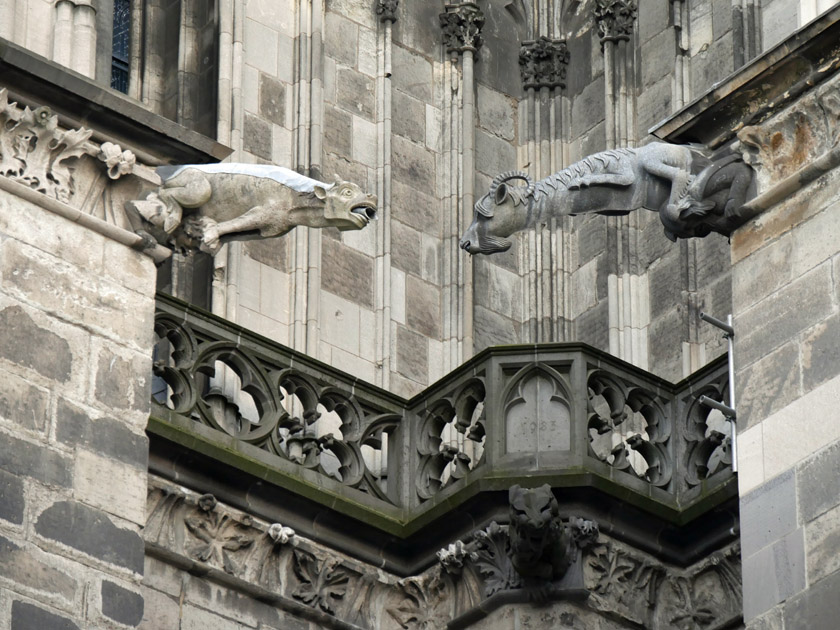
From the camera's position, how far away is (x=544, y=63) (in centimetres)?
2292

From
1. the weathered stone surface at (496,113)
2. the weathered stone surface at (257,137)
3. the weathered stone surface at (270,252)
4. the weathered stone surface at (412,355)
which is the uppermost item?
the weathered stone surface at (496,113)

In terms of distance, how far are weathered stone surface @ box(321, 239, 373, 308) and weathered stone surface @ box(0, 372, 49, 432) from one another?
5.98 meters

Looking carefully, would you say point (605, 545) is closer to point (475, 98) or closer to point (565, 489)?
point (565, 489)

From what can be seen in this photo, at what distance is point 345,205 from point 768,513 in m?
2.68

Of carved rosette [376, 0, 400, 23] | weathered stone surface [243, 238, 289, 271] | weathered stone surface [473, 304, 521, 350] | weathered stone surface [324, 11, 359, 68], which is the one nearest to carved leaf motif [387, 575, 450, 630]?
weathered stone surface [243, 238, 289, 271]

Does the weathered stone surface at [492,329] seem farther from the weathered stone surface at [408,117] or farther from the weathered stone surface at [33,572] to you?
the weathered stone surface at [33,572]

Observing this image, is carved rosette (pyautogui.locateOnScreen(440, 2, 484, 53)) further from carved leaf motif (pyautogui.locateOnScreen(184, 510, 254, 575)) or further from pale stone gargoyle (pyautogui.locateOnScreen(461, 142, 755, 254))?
pale stone gargoyle (pyautogui.locateOnScreen(461, 142, 755, 254))

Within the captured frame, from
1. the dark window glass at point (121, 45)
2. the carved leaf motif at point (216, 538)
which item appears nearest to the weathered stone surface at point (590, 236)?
the dark window glass at point (121, 45)

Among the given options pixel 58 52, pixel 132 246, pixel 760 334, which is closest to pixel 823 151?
pixel 760 334

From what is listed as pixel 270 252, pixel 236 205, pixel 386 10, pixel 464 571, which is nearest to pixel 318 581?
pixel 464 571

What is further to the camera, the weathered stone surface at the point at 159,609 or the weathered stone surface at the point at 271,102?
the weathered stone surface at the point at 271,102

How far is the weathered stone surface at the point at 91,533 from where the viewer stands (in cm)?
1497

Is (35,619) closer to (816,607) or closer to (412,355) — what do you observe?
(816,607)

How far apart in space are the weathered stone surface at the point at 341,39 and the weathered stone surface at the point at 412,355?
6.19ft
